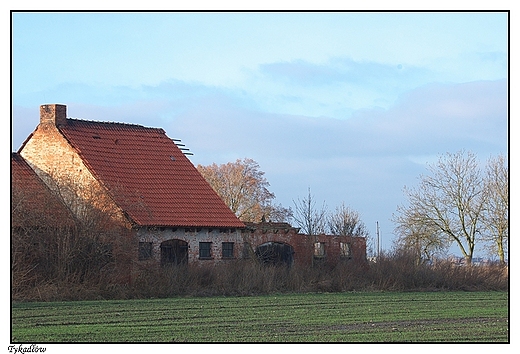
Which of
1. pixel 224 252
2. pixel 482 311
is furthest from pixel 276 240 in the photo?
pixel 482 311

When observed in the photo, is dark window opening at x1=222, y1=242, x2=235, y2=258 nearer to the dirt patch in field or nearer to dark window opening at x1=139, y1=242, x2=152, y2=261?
dark window opening at x1=139, y1=242, x2=152, y2=261

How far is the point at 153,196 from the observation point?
42.1m

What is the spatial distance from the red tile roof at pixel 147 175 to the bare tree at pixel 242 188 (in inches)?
1475

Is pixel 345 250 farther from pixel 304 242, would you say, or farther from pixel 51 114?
pixel 51 114

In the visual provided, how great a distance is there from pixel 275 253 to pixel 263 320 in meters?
20.1

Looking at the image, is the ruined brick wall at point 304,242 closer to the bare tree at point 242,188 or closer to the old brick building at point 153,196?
the old brick building at point 153,196

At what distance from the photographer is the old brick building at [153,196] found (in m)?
39.4

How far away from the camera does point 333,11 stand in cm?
1819

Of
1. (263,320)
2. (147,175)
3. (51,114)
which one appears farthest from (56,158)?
(263,320)

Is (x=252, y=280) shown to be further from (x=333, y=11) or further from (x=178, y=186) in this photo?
(x=333, y=11)

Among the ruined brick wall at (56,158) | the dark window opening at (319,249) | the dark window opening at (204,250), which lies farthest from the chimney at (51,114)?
the dark window opening at (319,249)

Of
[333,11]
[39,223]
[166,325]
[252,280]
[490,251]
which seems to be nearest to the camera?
[333,11]

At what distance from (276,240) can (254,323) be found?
2087cm

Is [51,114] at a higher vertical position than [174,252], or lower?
higher
